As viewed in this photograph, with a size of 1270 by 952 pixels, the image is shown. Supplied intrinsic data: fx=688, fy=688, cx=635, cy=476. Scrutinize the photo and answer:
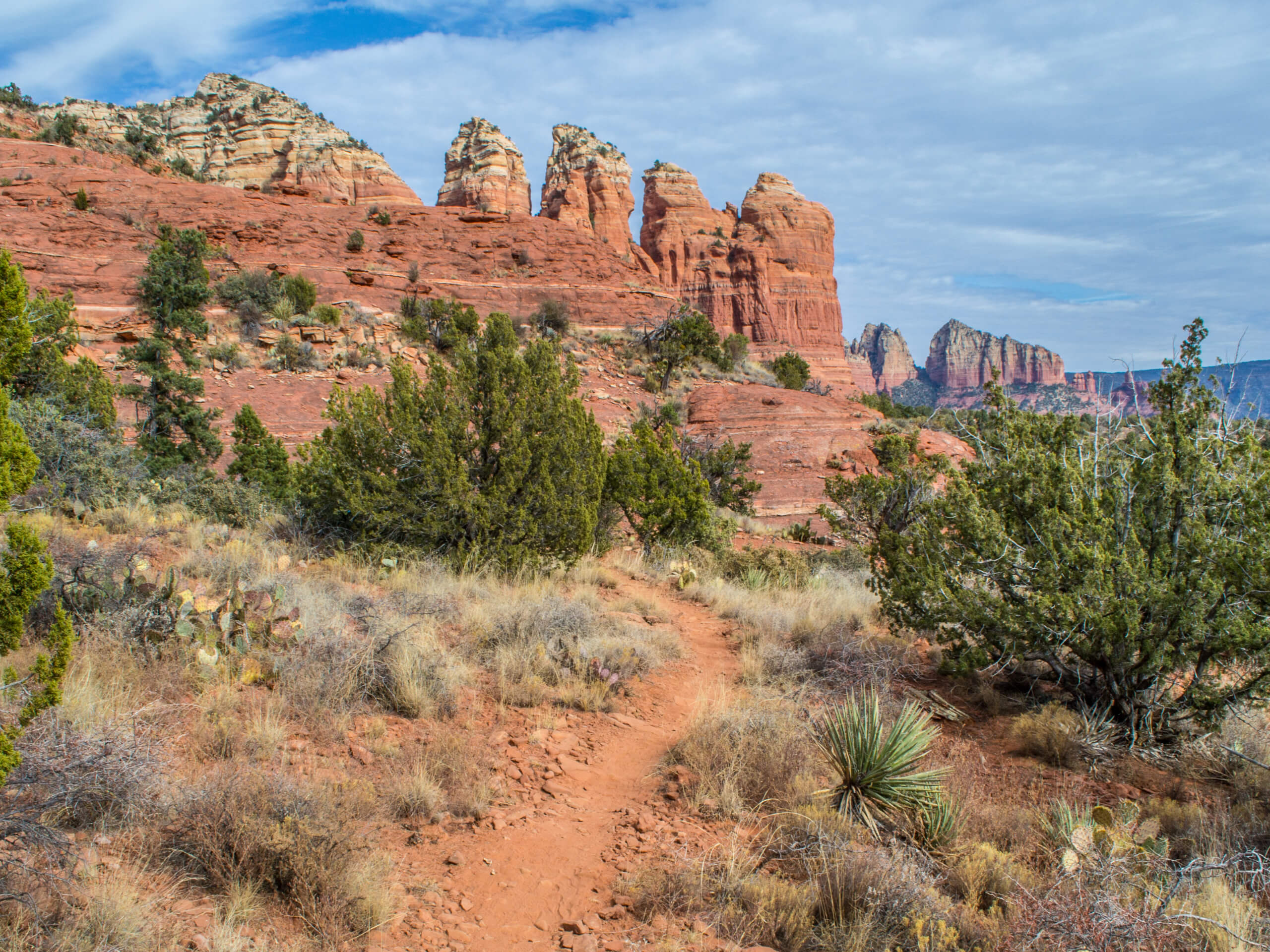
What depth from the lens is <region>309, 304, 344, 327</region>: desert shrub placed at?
28.1 meters

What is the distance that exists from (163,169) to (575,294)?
26.8 meters

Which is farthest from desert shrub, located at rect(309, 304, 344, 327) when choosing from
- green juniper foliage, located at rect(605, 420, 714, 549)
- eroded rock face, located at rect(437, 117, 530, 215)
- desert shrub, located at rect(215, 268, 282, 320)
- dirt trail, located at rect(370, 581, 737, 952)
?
eroded rock face, located at rect(437, 117, 530, 215)

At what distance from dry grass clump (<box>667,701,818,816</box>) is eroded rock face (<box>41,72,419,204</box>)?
4809 centimetres

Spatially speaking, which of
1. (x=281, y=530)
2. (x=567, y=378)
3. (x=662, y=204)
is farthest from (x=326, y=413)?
(x=662, y=204)

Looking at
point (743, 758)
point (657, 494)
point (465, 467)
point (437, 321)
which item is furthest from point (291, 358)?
point (743, 758)

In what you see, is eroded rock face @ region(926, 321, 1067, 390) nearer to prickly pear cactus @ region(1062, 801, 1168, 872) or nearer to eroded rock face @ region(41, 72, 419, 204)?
eroded rock face @ region(41, 72, 419, 204)

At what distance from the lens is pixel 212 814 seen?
126 inches

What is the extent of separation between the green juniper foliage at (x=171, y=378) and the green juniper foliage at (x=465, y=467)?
637cm

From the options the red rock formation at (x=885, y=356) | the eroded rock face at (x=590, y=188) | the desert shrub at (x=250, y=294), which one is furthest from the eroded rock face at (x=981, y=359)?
the desert shrub at (x=250, y=294)

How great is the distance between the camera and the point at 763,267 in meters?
74.7

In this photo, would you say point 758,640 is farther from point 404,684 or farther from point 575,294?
point 575,294

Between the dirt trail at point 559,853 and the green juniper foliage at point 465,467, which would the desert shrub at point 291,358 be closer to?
the green juniper foliage at point 465,467

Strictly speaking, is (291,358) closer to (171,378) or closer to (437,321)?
(437,321)

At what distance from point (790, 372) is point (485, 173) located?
1547 inches
